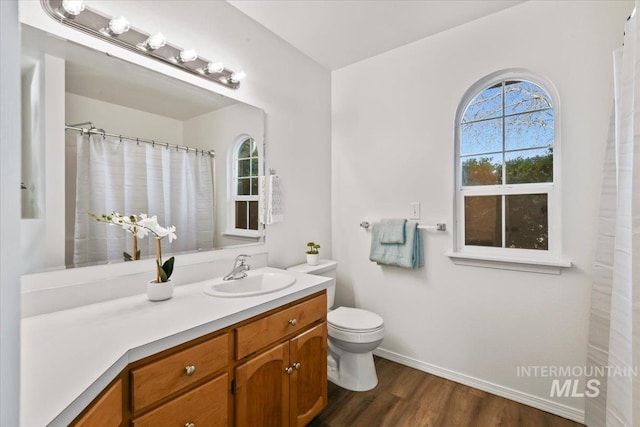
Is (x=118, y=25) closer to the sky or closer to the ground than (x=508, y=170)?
closer to the sky

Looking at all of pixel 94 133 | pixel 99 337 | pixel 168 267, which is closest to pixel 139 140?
pixel 94 133

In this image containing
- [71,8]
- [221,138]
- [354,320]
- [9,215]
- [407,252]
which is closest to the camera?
[9,215]

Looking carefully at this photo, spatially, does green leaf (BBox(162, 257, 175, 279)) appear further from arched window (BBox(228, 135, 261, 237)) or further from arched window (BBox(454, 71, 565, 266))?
arched window (BBox(454, 71, 565, 266))

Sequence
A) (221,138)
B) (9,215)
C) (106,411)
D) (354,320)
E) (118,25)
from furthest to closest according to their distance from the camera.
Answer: (354,320) < (221,138) < (118,25) < (106,411) < (9,215)

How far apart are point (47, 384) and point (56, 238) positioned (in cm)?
75

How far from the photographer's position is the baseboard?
1.73m

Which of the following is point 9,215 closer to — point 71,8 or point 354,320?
point 71,8

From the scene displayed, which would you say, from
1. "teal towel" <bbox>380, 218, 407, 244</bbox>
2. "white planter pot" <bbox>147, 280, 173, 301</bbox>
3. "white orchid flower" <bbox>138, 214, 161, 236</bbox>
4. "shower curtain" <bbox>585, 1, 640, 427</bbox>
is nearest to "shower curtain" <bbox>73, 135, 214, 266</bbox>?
"white orchid flower" <bbox>138, 214, 161, 236</bbox>

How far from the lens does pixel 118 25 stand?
52.1 inches

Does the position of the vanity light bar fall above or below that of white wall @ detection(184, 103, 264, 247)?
above

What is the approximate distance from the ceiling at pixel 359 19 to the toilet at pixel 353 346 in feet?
5.75

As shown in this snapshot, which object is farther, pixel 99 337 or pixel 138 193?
pixel 138 193

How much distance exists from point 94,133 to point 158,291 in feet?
2.48

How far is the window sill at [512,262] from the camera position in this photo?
173 centimetres
